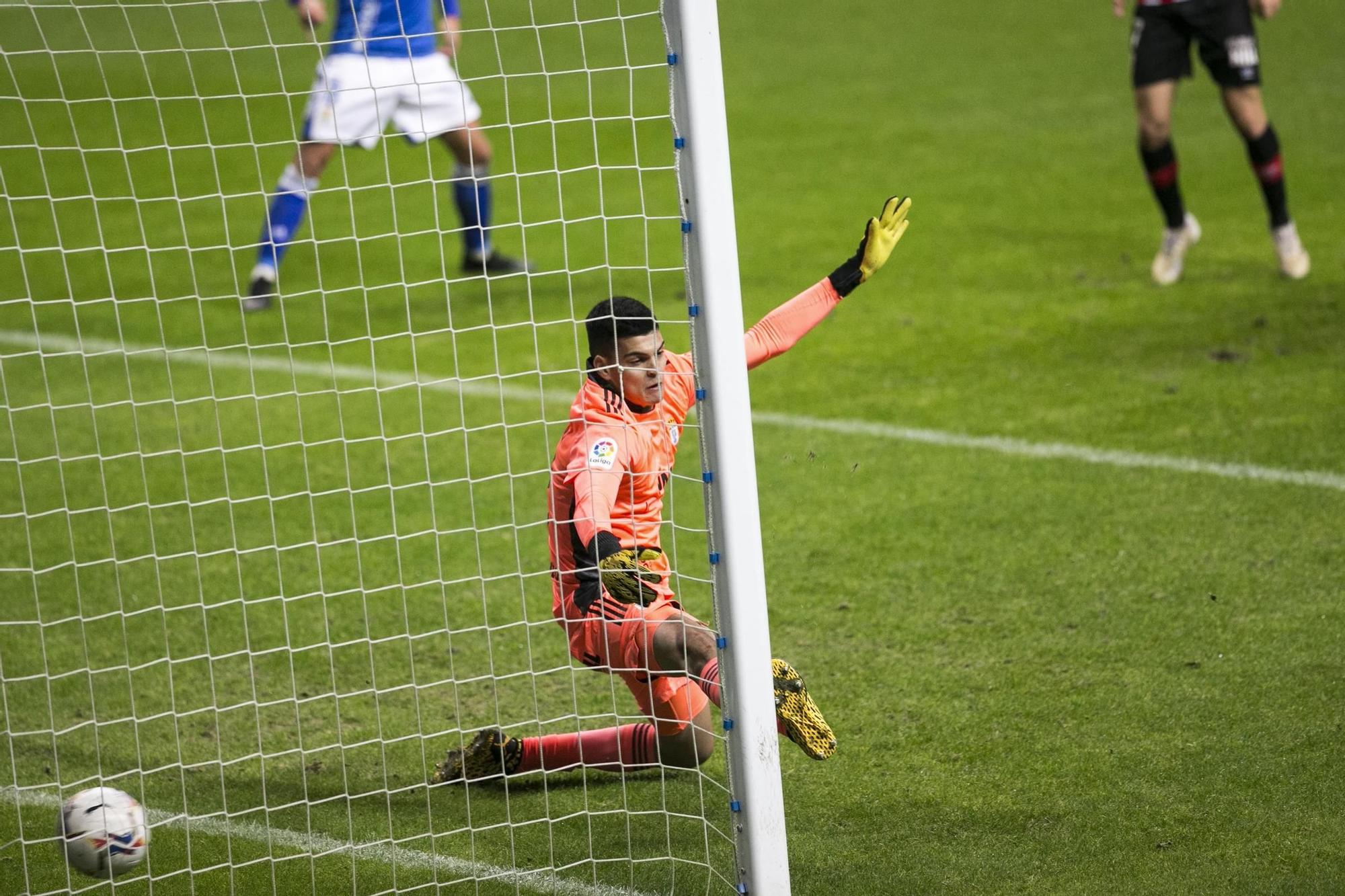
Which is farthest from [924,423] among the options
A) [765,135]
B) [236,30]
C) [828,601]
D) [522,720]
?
[236,30]

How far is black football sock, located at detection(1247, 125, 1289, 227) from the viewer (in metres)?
8.26

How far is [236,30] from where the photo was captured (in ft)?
62.8

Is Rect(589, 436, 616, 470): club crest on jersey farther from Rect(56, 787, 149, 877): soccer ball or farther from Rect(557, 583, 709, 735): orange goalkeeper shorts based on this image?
Rect(56, 787, 149, 877): soccer ball

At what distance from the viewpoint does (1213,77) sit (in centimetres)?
827

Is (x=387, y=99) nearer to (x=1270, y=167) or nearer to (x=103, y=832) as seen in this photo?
(x=1270, y=167)

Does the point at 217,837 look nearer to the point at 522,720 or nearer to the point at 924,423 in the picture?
the point at 522,720

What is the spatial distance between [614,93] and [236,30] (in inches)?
247

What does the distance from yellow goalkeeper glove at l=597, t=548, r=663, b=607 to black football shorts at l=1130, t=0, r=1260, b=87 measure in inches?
229

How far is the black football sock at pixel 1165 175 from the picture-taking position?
8367 millimetres

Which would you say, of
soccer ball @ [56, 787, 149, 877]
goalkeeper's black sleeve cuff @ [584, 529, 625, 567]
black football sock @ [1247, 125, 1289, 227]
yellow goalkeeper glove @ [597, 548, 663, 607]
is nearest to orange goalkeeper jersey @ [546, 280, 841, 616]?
goalkeeper's black sleeve cuff @ [584, 529, 625, 567]

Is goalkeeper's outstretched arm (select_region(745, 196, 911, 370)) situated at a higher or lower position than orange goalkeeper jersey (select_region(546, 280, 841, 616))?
higher

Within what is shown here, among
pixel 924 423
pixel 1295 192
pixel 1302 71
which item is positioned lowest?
pixel 924 423

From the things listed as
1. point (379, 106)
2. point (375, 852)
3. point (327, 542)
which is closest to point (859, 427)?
point (327, 542)

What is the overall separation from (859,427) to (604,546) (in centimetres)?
359
